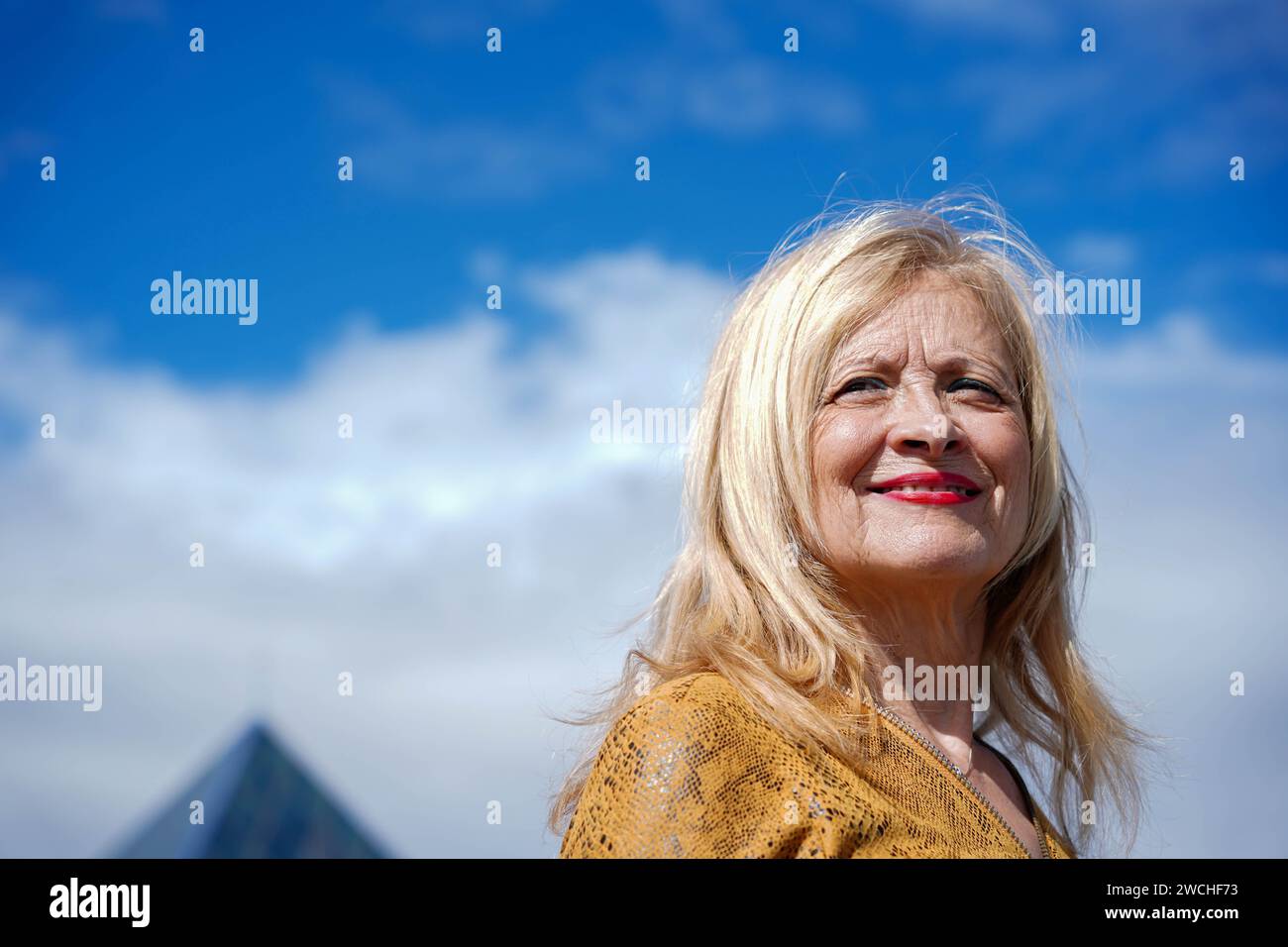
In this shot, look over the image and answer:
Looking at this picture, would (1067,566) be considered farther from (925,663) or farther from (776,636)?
(776,636)

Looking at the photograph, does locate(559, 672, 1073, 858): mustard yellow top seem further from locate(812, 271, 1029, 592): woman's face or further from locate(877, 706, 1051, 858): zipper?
locate(812, 271, 1029, 592): woman's face

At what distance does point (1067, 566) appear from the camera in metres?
3.52

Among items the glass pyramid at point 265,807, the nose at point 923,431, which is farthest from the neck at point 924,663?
the glass pyramid at point 265,807

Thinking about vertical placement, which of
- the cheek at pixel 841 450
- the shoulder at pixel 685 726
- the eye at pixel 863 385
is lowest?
the shoulder at pixel 685 726

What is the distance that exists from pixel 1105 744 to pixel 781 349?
1.85m

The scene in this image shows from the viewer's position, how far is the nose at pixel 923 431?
277cm

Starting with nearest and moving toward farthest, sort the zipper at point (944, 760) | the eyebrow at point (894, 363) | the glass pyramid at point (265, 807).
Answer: the zipper at point (944, 760) → the eyebrow at point (894, 363) → the glass pyramid at point (265, 807)

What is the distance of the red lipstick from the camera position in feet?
9.13

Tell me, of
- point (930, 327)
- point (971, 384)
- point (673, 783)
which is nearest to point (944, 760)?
point (673, 783)

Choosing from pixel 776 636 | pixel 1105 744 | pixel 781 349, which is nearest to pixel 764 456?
pixel 781 349

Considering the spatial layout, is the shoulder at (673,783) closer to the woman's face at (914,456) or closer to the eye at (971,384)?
the woman's face at (914,456)

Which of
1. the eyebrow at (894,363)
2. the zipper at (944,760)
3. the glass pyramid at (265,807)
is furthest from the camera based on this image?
the glass pyramid at (265,807)
